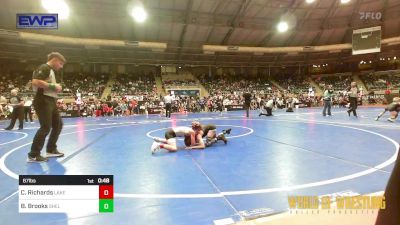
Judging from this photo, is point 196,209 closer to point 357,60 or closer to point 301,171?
point 301,171

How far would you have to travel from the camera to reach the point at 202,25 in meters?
28.3

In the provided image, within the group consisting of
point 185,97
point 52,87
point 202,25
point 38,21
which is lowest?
point 52,87

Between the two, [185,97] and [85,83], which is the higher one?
[85,83]

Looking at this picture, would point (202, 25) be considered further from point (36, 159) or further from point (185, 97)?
point (36, 159)

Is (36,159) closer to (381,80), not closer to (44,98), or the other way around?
(44,98)

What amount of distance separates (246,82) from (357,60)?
56.4 ft

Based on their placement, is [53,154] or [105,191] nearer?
[105,191]

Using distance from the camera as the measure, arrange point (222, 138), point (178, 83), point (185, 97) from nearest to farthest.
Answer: point (222, 138)
point (185, 97)
point (178, 83)

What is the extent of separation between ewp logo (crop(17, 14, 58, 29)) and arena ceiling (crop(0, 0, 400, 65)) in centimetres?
1969

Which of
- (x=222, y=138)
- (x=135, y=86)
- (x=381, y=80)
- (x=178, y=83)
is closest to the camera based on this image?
(x=222, y=138)

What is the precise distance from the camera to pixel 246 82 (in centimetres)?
3897

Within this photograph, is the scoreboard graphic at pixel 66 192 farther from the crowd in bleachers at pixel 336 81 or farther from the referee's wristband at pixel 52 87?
the crowd in bleachers at pixel 336 81

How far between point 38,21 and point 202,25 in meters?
25.6

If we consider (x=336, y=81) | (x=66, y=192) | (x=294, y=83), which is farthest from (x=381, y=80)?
(x=66, y=192)
